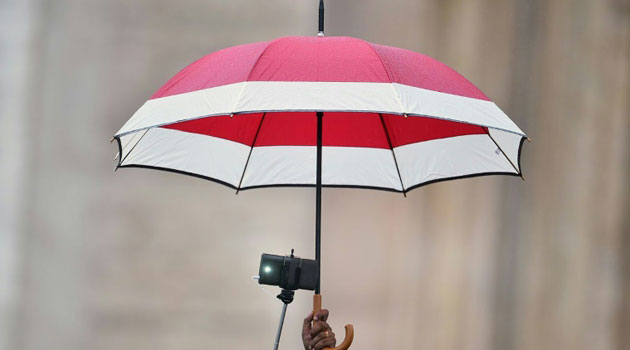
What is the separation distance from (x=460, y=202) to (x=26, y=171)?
243cm

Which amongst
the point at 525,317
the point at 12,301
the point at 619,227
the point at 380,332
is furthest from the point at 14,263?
the point at 619,227

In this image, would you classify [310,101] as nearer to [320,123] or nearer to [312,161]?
[320,123]

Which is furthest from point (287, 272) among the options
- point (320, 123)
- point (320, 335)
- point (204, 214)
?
point (204, 214)

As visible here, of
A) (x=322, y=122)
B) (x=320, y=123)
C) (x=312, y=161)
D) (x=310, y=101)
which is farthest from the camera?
(x=312, y=161)

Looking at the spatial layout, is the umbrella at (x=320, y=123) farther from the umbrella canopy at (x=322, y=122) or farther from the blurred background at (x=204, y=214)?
the blurred background at (x=204, y=214)

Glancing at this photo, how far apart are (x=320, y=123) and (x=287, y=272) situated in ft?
1.91

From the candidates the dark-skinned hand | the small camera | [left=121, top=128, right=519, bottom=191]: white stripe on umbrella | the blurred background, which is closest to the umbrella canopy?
[left=121, top=128, right=519, bottom=191]: white stripe on umbrella

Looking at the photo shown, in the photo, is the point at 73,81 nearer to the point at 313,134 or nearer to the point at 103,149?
the point at 103,149

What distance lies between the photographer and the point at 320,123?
10.8 feet

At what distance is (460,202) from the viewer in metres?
4.99

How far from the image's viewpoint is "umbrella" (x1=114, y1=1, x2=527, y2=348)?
2709mm

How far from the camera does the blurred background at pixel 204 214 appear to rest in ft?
16.1

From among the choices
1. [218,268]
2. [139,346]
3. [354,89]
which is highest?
[354,89]

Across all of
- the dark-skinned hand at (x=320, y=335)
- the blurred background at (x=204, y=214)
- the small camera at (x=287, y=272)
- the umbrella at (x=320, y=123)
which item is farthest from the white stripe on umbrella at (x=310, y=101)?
the blurred background at (x=204, y=214)
